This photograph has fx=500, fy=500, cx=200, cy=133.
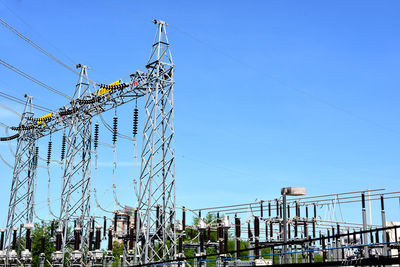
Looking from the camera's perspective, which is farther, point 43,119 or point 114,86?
point 43,119

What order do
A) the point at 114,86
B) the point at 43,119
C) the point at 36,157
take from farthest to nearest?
the point at 36,157
the point at 43,119
the point at 114,86

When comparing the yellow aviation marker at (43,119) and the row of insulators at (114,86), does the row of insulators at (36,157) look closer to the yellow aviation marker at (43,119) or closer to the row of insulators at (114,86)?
Result: the yellow aviation marker at (43,119)

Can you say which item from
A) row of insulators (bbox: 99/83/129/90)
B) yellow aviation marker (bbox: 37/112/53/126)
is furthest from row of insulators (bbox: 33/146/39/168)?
row of insulators (bbox: 99/83/129/90)

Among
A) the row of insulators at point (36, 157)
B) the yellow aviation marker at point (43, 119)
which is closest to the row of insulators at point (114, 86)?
the yellow aviation marker at point (43, 119)

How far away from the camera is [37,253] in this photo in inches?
1996

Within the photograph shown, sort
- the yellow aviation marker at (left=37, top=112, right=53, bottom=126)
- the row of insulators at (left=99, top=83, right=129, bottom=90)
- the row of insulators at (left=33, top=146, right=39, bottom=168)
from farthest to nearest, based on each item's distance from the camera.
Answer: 1. the row of insulators at (left=33, top=146, right=39, bottom=168)
2. the yellow aviation marker at (left=37, top=112, right=53, bottom=126)
3. the row of insulators at (left=99, top=83, right=129, bottom=90)

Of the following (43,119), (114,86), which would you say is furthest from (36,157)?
(114,86)

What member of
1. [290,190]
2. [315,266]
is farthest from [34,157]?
[315,266]

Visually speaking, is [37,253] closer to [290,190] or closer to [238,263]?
[238,263]

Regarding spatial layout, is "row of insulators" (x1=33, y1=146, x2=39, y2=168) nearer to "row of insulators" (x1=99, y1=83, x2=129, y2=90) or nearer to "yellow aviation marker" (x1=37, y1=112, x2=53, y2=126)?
"yellow aviation marker" (x1=37, y1=112, x2=53, y2=126)

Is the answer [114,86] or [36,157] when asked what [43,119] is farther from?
[114,86]

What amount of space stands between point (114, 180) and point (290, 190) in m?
19.3

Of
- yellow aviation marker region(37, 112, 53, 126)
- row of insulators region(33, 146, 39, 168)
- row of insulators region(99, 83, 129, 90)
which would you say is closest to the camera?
row of insulators region(99, 83, 129, 90)

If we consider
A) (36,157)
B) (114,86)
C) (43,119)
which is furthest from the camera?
(36,157)
